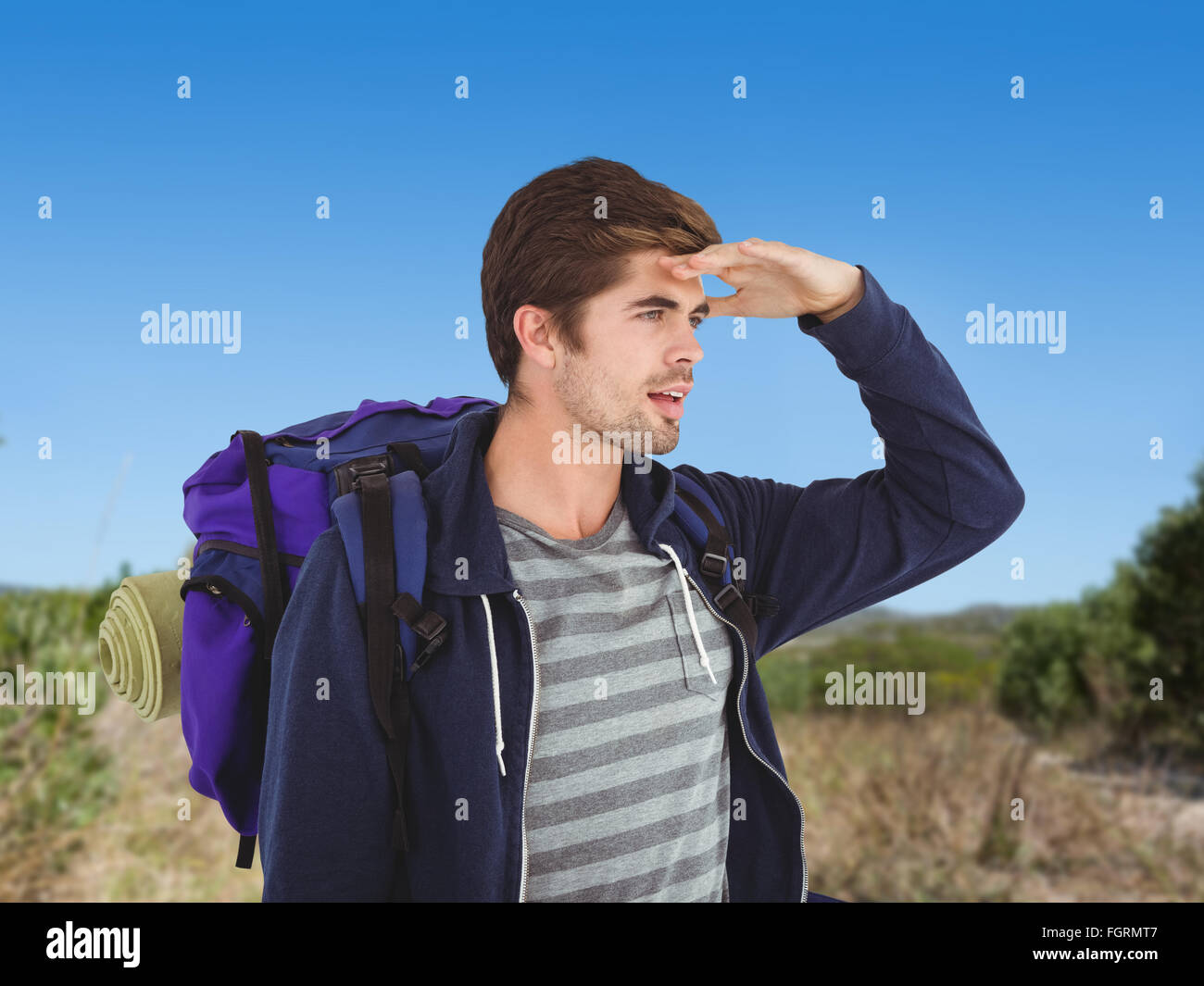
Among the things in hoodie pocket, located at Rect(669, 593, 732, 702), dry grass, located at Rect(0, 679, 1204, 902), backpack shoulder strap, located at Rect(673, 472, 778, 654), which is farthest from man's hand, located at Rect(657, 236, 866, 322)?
dry grass, located at Rect(0, 679, 1204, 902)

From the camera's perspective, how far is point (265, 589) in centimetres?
181

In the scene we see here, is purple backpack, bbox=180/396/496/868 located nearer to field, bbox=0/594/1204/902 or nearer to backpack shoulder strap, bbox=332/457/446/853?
backpack shoulder strap, bbox=332/457/446/853

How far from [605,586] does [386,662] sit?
18.8 inches

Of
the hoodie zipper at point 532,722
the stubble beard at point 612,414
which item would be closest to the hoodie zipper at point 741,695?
the stubble beard at point 612,414

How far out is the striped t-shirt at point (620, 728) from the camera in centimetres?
174

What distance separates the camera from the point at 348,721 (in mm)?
1583

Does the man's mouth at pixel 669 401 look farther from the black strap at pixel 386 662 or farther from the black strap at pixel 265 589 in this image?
the black strap at pixel 265 589

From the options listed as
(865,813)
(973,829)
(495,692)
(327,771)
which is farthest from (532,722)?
(973,829)

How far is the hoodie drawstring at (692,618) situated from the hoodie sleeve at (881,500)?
206 mm

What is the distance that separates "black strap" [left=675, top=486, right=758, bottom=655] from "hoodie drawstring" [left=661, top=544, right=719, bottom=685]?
0.18 feet

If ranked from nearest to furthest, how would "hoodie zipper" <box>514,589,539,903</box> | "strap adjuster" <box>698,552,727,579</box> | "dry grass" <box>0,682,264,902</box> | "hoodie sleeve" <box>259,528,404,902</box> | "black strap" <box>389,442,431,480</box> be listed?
"hoodie sleeve" <box>259,528,404,902</box>, "hoodie zipper" <box>514,589,539,903</box>, "black strap" <box>389,442,431,480</box>, "strap adjuster" <box>698,552,727,579</box>, "dry grass" <box>0,682,264,902</box>

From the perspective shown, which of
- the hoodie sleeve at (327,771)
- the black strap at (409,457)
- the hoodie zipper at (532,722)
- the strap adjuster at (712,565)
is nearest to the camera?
the hoodie sleeve at (327,771)

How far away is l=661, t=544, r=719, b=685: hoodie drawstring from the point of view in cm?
191
